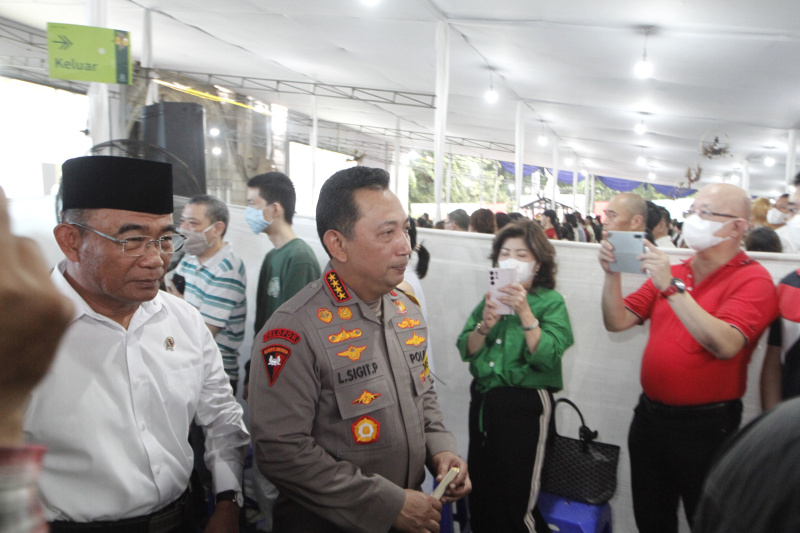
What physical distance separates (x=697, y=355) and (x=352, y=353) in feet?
4.62

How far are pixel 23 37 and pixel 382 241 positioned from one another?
36.7ft

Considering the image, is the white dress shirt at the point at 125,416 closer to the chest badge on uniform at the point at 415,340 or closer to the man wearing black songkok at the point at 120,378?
the man wearing black songkok at the point at 120,378

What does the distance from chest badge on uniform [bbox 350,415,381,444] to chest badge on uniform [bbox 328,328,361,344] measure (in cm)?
24

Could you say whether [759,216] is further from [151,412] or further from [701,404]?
[151,412]

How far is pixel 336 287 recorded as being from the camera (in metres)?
1.72

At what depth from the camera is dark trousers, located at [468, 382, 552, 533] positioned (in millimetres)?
2236

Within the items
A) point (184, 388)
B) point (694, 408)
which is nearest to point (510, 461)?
point (694, 408)

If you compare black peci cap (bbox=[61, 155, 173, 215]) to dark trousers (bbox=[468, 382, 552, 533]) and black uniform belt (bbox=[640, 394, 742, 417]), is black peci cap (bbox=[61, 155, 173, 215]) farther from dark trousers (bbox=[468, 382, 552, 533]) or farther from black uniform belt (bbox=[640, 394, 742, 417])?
black uniform belt (bbox=[640, 394, 742, 417])

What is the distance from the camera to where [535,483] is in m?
2.26

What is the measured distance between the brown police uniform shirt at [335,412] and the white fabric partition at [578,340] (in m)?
1.39

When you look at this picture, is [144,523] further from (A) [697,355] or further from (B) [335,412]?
(A) [697,355]

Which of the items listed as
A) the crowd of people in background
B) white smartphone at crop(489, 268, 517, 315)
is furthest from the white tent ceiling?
white smartphone at crop(489, 268, 517, 315)

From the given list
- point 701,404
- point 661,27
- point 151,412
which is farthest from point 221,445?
point 661,27

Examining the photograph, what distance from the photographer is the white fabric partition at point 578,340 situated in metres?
2.66
